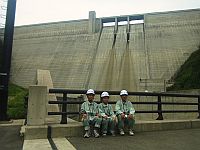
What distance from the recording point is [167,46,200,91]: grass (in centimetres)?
2848

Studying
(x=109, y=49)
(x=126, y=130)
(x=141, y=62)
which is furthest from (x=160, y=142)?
(x=109, y=49)

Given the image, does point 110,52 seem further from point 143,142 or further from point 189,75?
point 143,142

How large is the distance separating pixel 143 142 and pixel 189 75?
1021 inches

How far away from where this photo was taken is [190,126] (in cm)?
848

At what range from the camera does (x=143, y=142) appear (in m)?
5.88

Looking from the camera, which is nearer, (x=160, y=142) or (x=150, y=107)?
(x=160, y=142)

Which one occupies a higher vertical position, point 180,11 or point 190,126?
point 180,11

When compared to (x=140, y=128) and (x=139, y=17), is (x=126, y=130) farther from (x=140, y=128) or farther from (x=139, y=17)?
(x=139, y=17)

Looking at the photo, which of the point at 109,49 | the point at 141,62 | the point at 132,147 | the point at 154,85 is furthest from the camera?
the point at 109,49

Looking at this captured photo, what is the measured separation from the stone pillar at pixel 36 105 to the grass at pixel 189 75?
2248cm

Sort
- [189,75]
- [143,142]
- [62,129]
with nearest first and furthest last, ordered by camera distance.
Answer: [143,142] < [62,129] < [189,75]

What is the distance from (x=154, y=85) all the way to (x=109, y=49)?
9.86 meters

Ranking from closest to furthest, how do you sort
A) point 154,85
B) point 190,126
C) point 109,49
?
point 190,126
point 154,85
point 109,49

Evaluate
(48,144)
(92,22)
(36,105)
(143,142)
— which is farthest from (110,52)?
(48,144)
